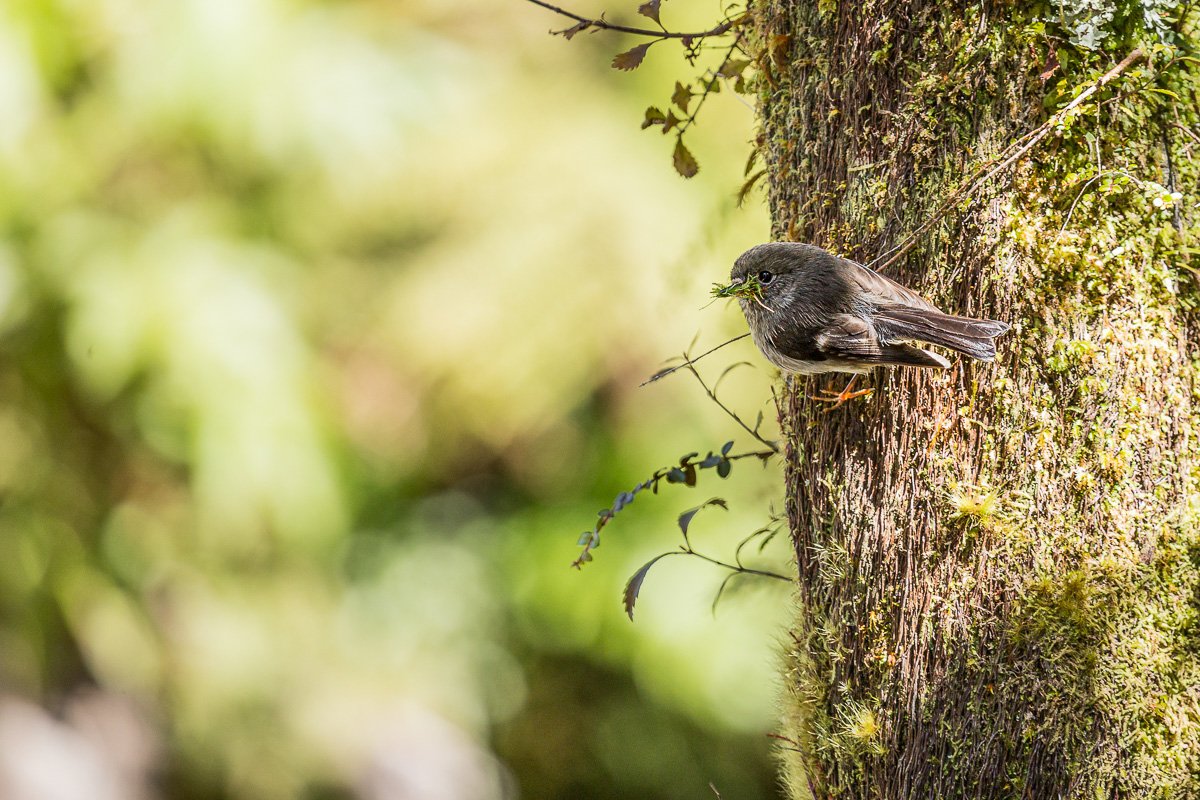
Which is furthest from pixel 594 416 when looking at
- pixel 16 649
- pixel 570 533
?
pixel 16 649

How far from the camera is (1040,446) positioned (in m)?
1.27

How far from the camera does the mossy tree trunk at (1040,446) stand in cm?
124

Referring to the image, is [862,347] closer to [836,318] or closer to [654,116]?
[836,318]

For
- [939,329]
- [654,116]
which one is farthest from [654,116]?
[939,329]

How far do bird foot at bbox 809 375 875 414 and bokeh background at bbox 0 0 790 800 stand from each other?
3.00 m

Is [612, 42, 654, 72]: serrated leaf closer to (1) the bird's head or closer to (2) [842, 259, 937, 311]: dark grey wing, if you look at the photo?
(1) the bird's head

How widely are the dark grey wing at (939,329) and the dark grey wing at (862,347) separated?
0.01 m

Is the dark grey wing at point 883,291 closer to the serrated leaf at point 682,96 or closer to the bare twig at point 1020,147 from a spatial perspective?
the bare twig at point 1020,147

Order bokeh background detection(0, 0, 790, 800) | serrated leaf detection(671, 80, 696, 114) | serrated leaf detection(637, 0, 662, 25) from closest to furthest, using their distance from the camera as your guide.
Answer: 1. serrated leaf detection(637, 0, 662, 25)
2. serrated leaf detection(671, 80, 696, 114)
3. bokeh background detection(0, 0, 790, 800)

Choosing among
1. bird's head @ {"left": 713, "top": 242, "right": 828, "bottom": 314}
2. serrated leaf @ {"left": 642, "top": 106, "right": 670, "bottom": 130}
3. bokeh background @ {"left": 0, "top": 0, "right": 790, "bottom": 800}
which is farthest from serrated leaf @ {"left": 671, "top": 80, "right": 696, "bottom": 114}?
bokeh background @ {"left": 0, "top": 0, "right": 790, "bottom": 800}

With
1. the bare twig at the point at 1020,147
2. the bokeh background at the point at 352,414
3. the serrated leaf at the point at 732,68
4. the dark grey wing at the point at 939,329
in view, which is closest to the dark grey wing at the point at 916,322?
the dark grey wing at the point at 939,329

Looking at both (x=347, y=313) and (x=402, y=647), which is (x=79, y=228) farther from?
(x=402, y=647)

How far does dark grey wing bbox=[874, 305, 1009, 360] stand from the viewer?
4.03 ft

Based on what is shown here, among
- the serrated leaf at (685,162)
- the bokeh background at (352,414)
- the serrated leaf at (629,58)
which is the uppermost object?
the bokeh background at (352,414)
